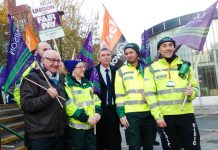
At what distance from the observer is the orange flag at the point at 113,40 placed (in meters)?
6.66

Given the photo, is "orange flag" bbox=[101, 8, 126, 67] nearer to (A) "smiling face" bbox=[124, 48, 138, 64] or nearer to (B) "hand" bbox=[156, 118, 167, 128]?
(A) "smiling face" bbox=[124, 48, 138, 64]

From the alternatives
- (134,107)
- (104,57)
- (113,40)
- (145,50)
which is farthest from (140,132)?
(113,40)

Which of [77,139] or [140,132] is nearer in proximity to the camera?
[77,139]

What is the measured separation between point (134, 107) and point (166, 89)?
645 millimetres

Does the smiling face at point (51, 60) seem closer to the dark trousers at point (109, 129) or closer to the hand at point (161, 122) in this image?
the dark trousers at point (109, 129)

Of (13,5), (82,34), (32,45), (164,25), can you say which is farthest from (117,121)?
(164,25)

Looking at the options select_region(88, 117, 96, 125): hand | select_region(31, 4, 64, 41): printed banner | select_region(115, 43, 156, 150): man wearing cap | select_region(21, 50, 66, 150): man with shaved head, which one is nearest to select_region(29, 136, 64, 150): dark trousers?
select_region(21, 50, 66, 150): man with shaved head

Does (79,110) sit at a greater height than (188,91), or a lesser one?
lesser

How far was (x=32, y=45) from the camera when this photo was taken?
8.45 m

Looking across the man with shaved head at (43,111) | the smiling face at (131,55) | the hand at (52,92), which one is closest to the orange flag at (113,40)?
the smiling face at (131,55)

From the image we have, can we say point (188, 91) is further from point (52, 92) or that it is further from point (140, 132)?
point (52, 92)

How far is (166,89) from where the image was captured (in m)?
4.90

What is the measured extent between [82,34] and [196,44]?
18343 millimetres

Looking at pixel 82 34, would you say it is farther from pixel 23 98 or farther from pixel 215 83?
pixel 23 98
